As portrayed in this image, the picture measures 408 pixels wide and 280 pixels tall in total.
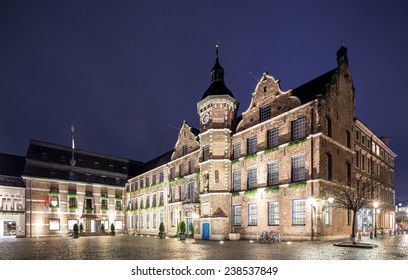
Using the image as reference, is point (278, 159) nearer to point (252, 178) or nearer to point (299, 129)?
point (299, 129)

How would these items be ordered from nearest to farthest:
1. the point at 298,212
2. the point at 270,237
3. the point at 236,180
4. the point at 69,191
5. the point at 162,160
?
the point at 270,237 → the point at 298,212 → the point at 236,180 → the point at 69,191 → the point at 162,160

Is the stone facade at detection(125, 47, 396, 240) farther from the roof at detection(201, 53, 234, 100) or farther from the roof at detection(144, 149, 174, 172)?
the roof at detection(144, 149, 174, 172)

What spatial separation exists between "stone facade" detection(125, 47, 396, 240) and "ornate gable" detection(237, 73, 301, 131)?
0.09 metres

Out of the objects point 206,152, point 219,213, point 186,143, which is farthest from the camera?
point 186,143

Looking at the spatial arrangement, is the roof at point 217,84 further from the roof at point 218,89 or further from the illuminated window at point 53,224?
the illuminated window at point 53,224

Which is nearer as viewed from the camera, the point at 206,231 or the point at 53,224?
the point at 206,231

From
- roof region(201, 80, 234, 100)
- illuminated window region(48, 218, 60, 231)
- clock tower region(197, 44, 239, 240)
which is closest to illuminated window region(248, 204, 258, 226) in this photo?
clock tower region(197, 44, 239, 240)

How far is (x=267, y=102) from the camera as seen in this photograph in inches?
1147

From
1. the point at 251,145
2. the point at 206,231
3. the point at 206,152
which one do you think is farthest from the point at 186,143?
the point at 206,231

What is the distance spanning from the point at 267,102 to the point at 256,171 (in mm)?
6413

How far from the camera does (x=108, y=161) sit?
55.9m

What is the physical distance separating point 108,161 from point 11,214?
17.0 meters
